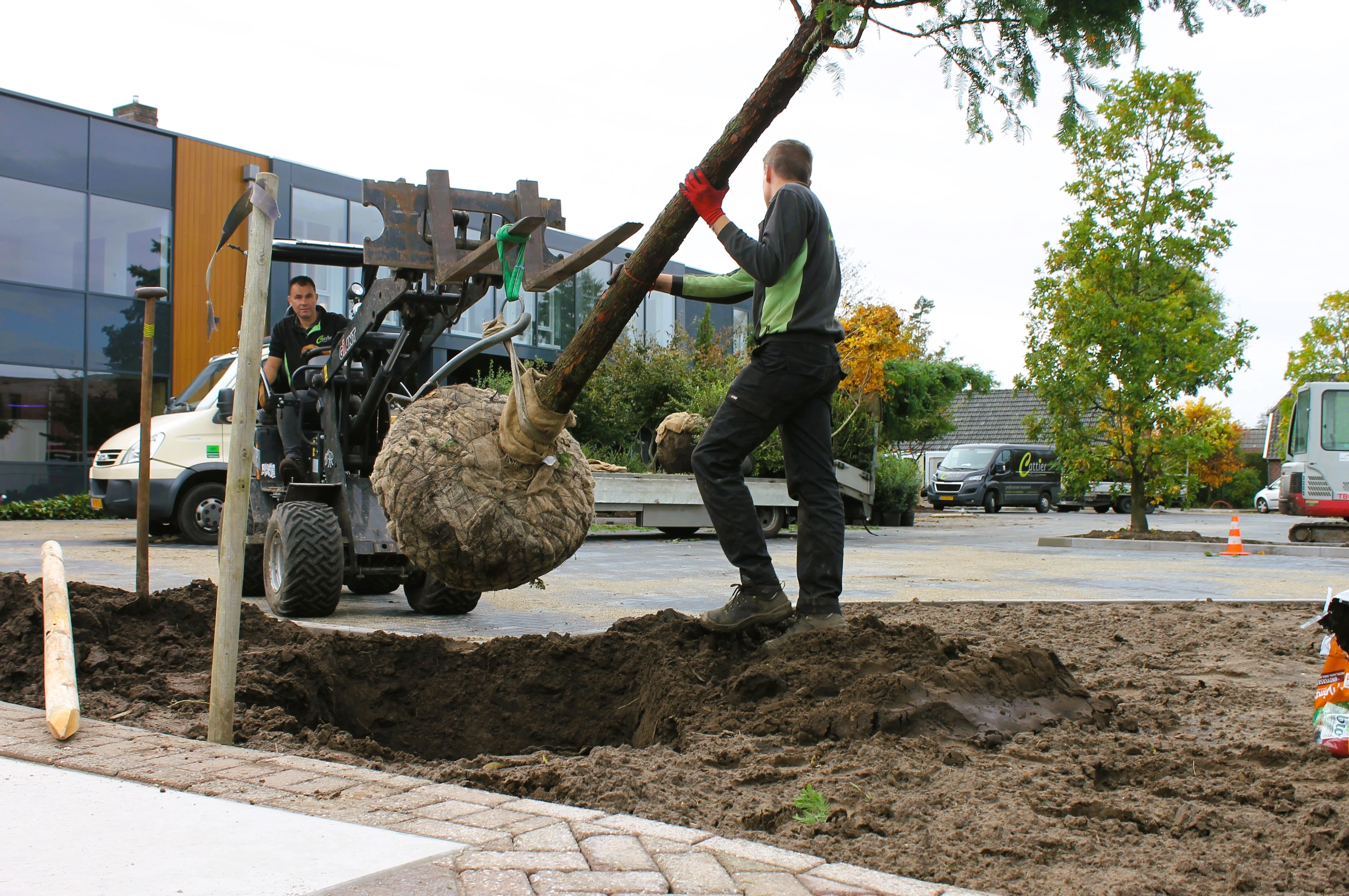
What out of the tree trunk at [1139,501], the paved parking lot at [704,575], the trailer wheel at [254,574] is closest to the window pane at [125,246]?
the paved parking lot at [704,575]

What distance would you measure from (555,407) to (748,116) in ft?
4.50

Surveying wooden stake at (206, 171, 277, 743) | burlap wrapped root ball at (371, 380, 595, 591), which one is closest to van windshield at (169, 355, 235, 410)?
burlap wrapped root ball at (371, 380, 595, 591)

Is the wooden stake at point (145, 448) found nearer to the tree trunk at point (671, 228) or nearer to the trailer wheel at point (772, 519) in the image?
the tree trunk at point (671, 228)

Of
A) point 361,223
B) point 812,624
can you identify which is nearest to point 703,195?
point 812,624

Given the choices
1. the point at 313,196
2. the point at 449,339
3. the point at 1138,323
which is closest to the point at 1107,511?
the point at 1138,323

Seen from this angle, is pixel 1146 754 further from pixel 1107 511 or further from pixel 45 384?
pixel 1107 511

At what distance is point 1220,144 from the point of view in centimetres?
1772

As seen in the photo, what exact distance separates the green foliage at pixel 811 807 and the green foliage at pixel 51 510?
18132 mm

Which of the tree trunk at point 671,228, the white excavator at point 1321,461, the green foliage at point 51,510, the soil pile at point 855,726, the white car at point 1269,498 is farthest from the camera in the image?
the white car at point 1269,498

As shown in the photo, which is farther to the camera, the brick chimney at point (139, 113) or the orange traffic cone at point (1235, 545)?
the brick chimney at point (139, 113)

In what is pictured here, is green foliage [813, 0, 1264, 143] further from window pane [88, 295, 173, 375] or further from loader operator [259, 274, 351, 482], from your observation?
window pane [88, 295, 173, 375]

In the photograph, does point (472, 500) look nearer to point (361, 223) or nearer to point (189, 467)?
point (189, 467)

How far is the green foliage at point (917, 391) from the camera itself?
2348cm

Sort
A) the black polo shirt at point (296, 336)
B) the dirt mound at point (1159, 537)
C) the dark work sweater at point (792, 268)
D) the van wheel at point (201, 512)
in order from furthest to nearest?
1. the dirt mound at point (1159, 537)
2. the van wheel at point (201, 512)
3. the black polo shirt at point (296, 336)
4. the dark work sweater at point (792, 268)
